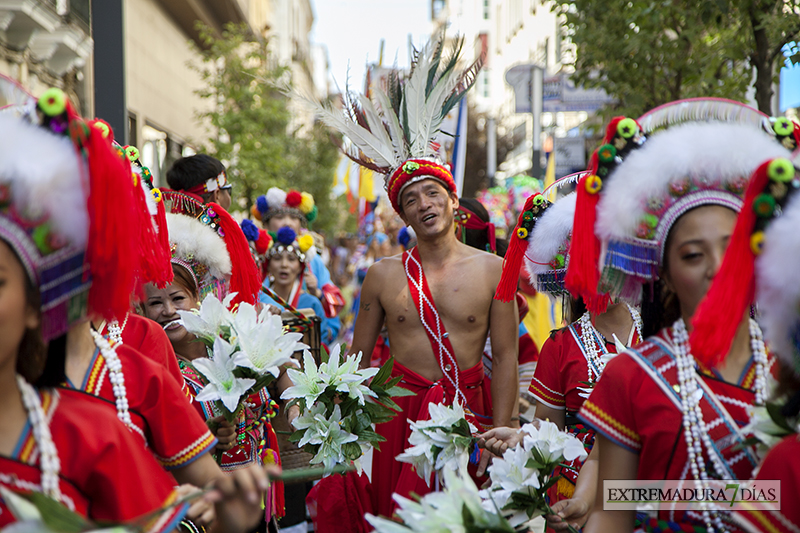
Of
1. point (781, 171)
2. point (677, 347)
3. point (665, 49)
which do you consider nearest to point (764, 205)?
point (781, 171)

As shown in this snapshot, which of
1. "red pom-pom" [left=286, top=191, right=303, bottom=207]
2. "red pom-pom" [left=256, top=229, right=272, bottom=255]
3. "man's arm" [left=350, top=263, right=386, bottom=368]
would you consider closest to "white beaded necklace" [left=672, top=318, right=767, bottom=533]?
"man's arm" [left=350, top=263, right=386, bottom=368]

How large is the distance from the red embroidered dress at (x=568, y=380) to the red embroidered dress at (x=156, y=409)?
1854 millimetres

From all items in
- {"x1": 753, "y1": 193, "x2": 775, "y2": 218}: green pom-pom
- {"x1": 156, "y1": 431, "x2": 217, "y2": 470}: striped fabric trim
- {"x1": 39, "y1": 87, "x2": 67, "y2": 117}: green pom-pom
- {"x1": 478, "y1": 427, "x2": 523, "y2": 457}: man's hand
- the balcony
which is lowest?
{"x1": 478, "y1": 427, "x2": 523, "y2": 457}: man's hand

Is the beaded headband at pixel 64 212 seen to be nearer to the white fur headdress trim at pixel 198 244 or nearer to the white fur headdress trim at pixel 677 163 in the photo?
the white fur headdress trim at pixel 677 163

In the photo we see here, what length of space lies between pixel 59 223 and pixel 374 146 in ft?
10.3

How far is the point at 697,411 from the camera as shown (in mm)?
2068

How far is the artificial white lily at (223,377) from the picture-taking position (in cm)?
313

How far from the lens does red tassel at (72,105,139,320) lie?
1772mm

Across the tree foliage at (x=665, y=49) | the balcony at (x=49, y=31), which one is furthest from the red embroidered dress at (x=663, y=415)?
the balcony at (x=49, y=31)

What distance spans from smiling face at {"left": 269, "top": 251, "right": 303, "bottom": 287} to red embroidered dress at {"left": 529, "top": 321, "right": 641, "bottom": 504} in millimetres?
3895

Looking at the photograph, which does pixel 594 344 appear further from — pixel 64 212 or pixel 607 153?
pixel 64 212

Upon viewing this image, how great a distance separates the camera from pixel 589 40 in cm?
699

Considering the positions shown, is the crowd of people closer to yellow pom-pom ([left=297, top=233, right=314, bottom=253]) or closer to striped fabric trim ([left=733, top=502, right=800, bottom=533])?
striped fabric trim ([left=733, top=502, right=800, bottom=533])

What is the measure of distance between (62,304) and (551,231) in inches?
88.7
